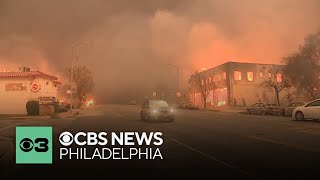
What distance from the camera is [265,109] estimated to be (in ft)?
127

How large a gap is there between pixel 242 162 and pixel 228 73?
62164 millimetres

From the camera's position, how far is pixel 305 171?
24.4ft

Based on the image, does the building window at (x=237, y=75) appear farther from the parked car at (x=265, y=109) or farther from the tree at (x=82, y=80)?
the tree at (x=82, y=80)

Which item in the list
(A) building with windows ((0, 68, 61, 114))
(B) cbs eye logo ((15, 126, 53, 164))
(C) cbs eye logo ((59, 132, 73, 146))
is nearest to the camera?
(B) cbs eye logo ((15, 126, 53, 164))

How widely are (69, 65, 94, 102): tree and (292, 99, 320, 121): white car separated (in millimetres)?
68339

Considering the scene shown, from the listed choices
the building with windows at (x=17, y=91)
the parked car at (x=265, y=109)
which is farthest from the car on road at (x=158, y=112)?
the building with windows at (x=17, y=91)

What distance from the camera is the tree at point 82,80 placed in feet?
284

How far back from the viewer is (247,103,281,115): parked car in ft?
121

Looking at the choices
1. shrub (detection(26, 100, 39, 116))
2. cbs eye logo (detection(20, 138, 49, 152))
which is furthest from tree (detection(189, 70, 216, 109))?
cbs eye logo (detection(20, 138, 49, 152))

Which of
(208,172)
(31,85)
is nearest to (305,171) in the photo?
(208,172)

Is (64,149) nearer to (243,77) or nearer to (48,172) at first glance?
(48,172)

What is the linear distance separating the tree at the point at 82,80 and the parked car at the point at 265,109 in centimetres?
5532

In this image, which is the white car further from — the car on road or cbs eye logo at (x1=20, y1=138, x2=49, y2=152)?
cbs eye logo at (x1=20, y1=138, x2=49, y2=152)

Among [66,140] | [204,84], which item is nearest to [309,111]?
[66,140]
